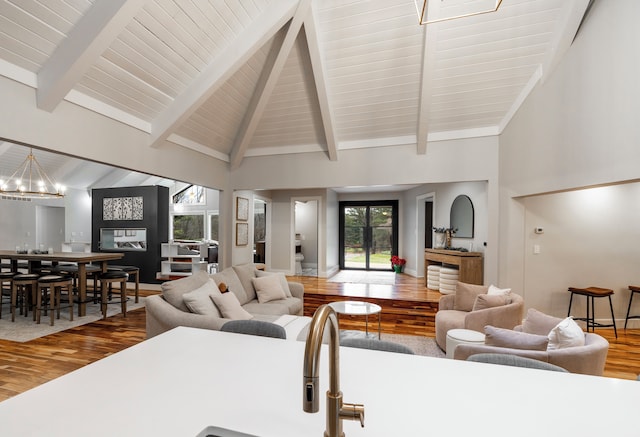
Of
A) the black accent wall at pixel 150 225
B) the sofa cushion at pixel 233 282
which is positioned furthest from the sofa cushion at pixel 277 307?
the black accent wall at pixel 150 225

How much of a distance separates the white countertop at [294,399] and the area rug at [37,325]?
402 centimetres

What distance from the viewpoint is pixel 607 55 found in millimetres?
2850

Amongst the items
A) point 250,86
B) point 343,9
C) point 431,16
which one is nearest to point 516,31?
point 431,16

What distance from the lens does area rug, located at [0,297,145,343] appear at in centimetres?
404

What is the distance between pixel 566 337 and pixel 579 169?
191 centimetres

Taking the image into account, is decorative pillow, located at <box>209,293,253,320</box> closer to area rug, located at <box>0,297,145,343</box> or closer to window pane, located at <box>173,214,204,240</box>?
area rug, located at <box>0,297,145,343</box>

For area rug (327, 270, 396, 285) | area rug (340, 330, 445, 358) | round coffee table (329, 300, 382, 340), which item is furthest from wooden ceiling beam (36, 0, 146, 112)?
area rug (327, 270, 396, 285)

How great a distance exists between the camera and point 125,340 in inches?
156

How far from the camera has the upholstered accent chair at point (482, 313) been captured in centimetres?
324

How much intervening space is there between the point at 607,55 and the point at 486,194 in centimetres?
283

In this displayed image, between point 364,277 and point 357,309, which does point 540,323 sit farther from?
point 364,277

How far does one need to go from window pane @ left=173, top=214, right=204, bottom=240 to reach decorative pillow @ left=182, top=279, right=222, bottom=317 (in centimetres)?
734

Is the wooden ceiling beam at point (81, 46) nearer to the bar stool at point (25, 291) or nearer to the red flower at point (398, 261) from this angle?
the bar stool at point (25, 291)

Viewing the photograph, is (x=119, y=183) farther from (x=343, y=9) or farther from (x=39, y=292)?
(x=343, y=9)
